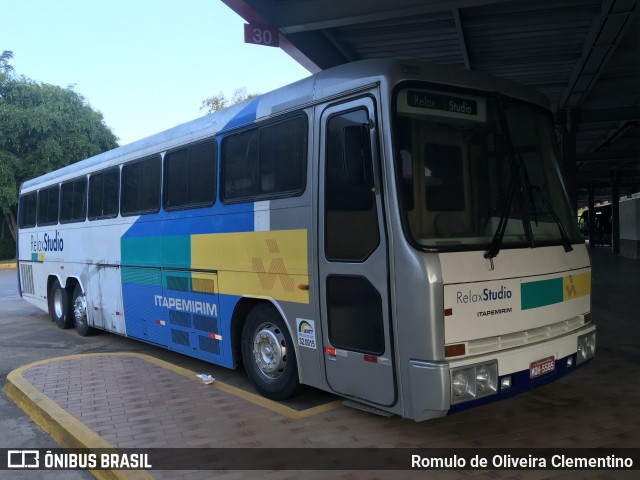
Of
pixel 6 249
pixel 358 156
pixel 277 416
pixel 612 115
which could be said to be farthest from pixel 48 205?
Answer: pixel 6 249

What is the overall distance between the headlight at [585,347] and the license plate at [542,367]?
0.43 m

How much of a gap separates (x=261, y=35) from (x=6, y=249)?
2899 cm

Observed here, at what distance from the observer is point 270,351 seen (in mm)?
5441

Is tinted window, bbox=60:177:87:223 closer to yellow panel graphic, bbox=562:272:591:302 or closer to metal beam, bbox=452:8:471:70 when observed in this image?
metal beam, bbox=452:8:471:70

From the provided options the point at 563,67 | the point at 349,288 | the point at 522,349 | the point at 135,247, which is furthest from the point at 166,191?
the point at 563,67

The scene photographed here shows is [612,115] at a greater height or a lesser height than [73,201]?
greater

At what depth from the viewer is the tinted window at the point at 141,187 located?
7.25m

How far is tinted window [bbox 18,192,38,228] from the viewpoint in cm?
1166

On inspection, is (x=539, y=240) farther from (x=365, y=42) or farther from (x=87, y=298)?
(x=87, y=298)

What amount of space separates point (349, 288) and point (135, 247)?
4348mm

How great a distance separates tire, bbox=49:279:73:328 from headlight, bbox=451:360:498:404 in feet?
27.6

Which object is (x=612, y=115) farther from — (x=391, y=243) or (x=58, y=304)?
(x=58, y=304)

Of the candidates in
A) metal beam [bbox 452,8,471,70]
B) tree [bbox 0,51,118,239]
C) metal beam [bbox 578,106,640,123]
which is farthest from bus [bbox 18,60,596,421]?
tree [bbox 0,51,118,239]

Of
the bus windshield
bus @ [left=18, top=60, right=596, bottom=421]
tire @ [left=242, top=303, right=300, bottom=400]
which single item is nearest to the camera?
bus @ [left=18, top=60, right=596, bottom=421]
